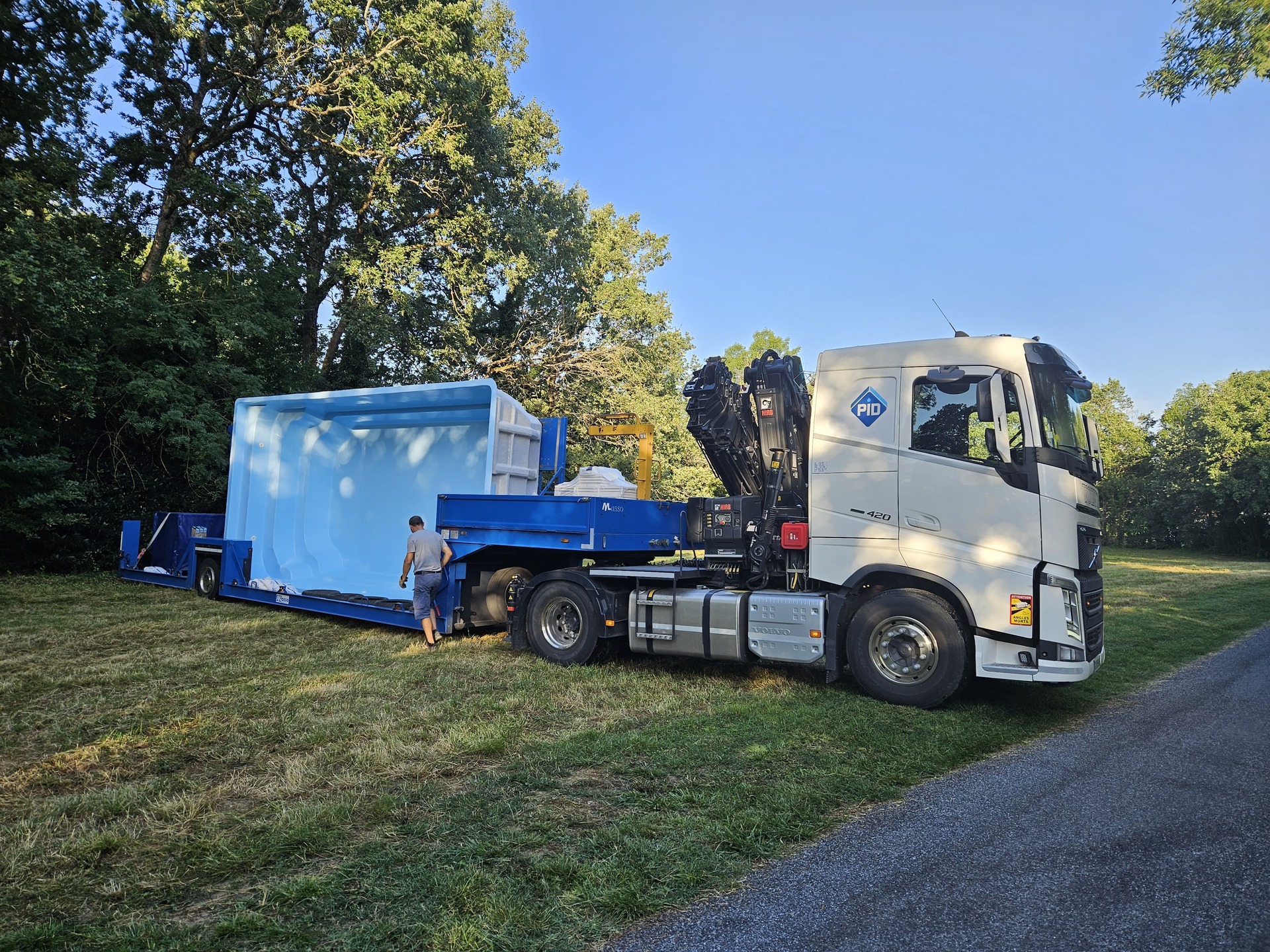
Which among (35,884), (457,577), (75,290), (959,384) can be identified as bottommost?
(35,884)

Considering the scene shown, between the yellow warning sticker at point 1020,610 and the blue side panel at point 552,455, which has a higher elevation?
the blue side panel at point 552,455

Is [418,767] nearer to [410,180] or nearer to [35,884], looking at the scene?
[35,884]

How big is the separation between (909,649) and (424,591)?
521 cm

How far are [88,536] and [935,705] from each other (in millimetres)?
16634

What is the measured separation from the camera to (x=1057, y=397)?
6320mm

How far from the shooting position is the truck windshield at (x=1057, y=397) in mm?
6180

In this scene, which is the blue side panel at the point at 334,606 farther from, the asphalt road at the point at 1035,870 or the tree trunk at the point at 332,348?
the tree trunk at the point at 332,348

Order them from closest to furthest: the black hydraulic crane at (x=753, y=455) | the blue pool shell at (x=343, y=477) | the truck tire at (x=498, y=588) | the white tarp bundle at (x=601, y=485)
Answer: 1. the black hydraulic crane at (x=753, y=455)
2. the truck tire at (x=498, y=588)
3. the white tarp bundle at (x=601, y=485)
4. the blue pool shell at (x=343, y=477)

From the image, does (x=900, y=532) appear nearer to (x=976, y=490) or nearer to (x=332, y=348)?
(x=976, y=490)

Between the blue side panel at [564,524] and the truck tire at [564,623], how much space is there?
47cm

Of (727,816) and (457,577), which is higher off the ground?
(457,577)

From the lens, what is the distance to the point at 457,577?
29.7 feet

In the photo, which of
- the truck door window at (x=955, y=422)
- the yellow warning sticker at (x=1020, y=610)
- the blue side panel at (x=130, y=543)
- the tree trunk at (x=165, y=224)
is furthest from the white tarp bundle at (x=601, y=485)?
the tree trunk at (x=165, y=224)

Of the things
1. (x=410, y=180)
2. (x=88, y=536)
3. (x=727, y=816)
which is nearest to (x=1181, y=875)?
(x=727, y=816)
